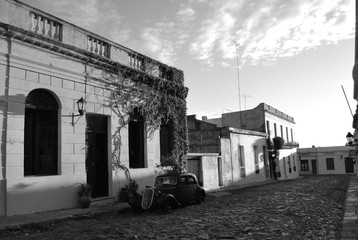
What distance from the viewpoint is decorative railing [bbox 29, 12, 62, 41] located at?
10575mm

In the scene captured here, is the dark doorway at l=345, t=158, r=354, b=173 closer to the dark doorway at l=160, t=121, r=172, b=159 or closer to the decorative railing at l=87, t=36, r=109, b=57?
the dark doorway at l=160, t=121, r=172, b=159

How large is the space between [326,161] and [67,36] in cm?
4933

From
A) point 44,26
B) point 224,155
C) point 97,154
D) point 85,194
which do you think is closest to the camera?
point 44,26

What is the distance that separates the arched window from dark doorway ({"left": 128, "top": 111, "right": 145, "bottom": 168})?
12.5ft

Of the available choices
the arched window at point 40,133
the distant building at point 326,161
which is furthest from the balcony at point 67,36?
the distant building at point 326,161

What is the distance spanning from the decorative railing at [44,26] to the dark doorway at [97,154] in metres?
3.05

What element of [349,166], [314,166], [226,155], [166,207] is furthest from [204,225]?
[314,166]

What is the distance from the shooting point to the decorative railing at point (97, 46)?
12680 millimetres

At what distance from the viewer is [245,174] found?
2642cm

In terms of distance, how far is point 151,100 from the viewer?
49.0 ft

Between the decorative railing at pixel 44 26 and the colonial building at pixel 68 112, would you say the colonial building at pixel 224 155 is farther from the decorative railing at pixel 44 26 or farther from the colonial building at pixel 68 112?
the decorative railing at pixel 44 26

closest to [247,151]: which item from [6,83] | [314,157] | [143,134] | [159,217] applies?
[143,134]

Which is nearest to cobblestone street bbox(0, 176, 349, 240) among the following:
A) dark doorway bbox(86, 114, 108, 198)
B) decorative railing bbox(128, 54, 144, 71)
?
dark doorway bbox(86, 114, 108, 198)

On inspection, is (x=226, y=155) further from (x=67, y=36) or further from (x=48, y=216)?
(x=48, y=216)
